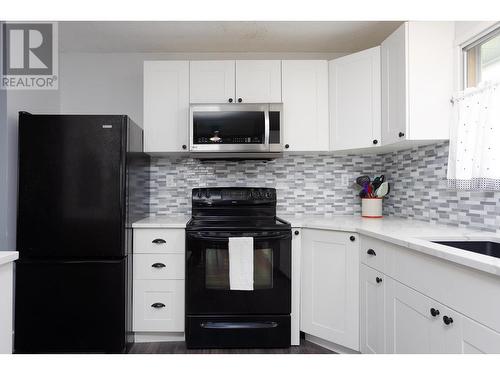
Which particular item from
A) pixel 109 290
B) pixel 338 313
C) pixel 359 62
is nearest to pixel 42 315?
pixel 109 290

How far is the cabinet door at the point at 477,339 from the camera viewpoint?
33.6 inches

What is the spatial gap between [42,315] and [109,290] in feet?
1.47

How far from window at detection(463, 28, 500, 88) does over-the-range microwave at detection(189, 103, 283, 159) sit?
1170mm

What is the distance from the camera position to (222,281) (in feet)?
6.32

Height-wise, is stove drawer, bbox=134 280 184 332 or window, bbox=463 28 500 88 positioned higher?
window, bbox=463 28 500 88

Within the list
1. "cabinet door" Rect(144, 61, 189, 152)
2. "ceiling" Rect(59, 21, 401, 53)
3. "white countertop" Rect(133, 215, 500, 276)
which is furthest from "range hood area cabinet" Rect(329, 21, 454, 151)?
"cabinet door" Rect(144, 61, 189, 152)

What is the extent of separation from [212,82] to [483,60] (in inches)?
68.8

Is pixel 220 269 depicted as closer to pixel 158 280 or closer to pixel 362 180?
pixel 158 280

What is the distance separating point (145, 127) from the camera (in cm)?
223

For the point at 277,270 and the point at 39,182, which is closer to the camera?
the point at 39,182

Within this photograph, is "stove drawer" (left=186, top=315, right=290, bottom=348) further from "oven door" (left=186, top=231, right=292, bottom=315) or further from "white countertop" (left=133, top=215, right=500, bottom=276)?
"white countertop" (left=133, top=215, right=500, bottom=276)

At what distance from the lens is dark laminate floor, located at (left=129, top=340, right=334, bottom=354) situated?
74.7 inches
